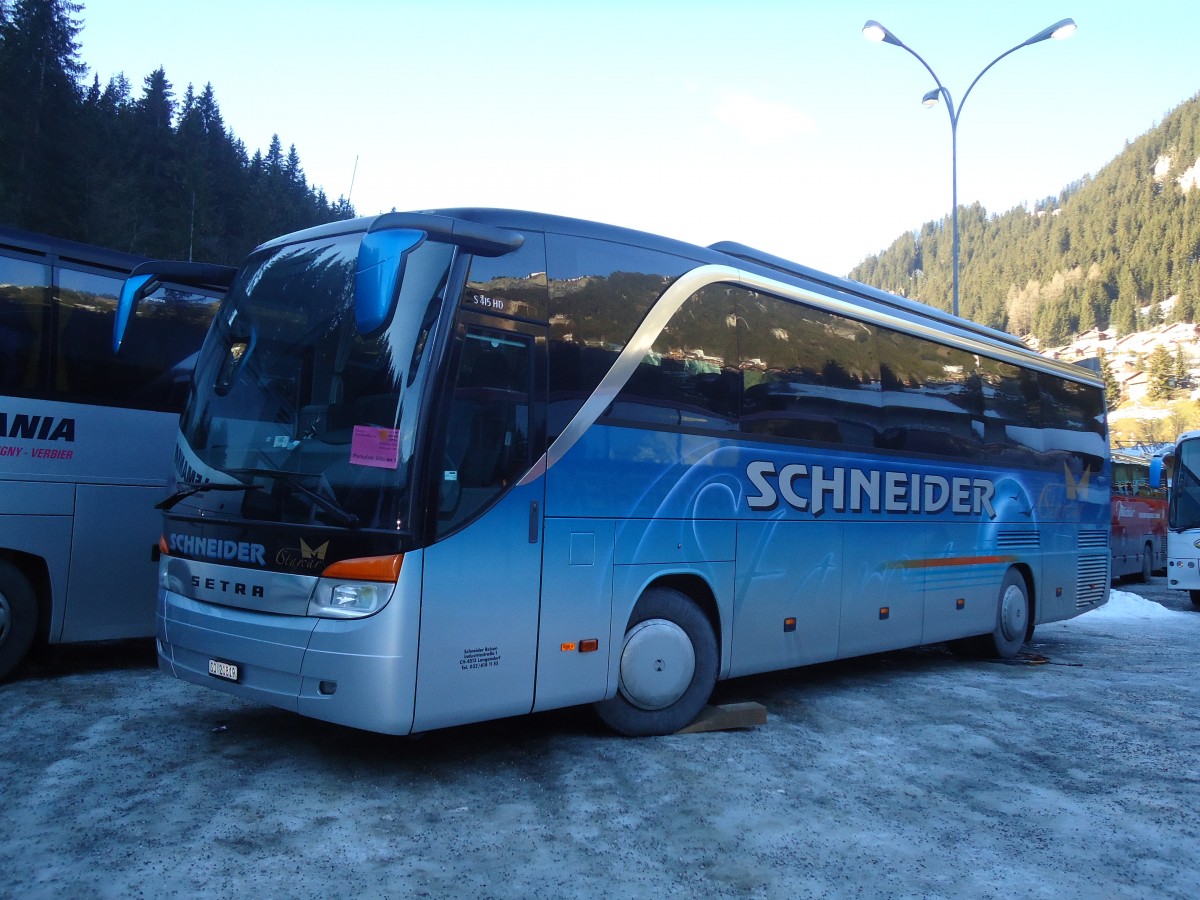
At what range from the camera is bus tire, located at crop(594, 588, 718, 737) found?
648 centimetres

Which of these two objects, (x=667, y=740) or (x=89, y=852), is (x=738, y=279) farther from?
(x=89, y=852)

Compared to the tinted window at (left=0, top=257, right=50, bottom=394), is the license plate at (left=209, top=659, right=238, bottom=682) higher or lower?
lower

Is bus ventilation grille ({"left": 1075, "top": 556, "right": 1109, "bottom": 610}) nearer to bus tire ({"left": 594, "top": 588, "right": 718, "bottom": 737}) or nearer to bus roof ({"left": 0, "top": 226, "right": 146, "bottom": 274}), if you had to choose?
bus tire ({"left": 594, "top": 588, "right": 718, "bottom": 737})

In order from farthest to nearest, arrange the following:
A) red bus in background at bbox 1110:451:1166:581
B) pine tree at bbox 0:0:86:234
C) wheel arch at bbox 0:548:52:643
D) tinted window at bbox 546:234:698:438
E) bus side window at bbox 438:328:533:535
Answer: pine tree at bbox 0:0:86:234 < red bus in background at bbox 1110:451:1166:581 < wheel arch at bbox 0:548:52:643 < tinted window at bbox 546:234:698:438 < bus side window at bbox 438:328:533:535

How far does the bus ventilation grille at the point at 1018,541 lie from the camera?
10766mm

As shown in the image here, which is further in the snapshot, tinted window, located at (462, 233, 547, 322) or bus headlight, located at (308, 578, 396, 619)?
tinted window, located at (462, 233, 547, 322)

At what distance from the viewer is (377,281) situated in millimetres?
4652

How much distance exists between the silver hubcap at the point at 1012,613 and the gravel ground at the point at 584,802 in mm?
2811

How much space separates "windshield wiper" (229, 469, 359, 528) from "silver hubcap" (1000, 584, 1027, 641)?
819 centimetres

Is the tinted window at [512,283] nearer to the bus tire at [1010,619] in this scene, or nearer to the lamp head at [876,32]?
the bus tire at [1010,619]

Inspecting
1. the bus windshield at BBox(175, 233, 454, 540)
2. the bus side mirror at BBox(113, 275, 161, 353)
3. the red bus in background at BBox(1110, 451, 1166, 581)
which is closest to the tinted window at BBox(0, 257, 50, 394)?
the bus side mirror at BBox(113, 275, 161, 353)

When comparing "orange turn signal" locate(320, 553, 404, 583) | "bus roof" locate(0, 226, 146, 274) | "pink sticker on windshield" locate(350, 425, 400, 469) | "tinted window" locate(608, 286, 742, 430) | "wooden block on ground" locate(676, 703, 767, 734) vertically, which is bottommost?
"wooden block on ground" locate(676, 703, 767, 734)

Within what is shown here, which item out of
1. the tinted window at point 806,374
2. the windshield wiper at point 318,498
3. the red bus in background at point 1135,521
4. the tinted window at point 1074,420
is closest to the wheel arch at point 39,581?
the windshield wiper at point 318,498

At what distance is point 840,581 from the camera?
8.34 meters
